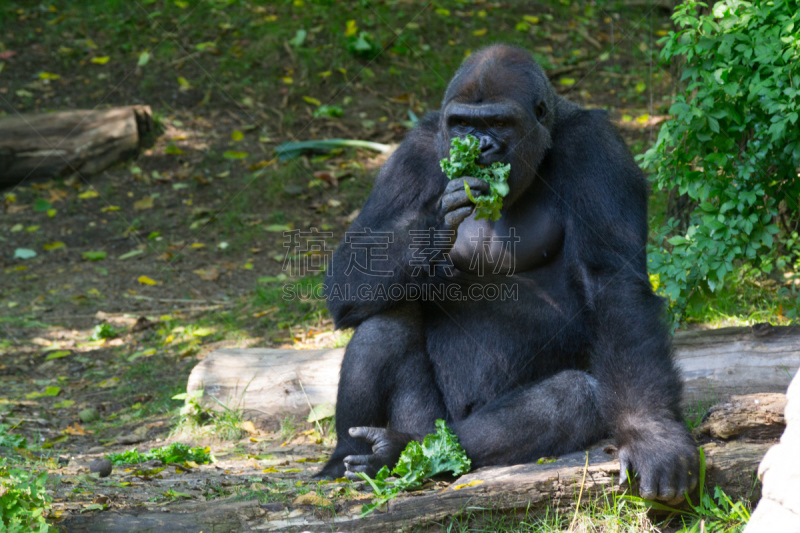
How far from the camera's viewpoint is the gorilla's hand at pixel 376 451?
3936 mm

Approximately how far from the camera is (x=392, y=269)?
14.2 feet

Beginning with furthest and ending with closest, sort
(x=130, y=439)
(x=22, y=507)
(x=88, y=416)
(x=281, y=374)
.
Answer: (x=88, y=416) < (x=281, y=374) < (x=130, y=439) < (x=22, y=507)

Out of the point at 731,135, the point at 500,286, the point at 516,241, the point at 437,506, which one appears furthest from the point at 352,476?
the point at 731,135

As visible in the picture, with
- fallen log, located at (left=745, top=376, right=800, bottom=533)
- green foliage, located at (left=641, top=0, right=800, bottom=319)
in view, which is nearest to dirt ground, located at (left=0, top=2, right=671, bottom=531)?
fallen log, located at (left=745, top=376, right=800, bottom=533)

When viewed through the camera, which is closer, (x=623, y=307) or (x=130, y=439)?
(x=623, y=307)

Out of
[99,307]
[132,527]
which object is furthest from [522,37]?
[132,527]

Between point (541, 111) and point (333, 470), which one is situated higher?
point (541, 111)

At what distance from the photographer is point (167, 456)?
470cm

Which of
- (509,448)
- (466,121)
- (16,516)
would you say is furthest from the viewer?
(466,121)

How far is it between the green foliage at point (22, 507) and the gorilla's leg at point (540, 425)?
206 cm

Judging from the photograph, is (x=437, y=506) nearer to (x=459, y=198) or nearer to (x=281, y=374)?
(x=459, y=198)

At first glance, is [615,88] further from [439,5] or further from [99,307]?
[99,307]

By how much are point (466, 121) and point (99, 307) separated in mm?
5182

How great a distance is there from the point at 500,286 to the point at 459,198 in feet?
2.17
